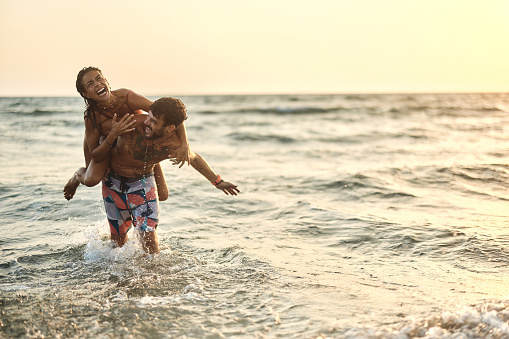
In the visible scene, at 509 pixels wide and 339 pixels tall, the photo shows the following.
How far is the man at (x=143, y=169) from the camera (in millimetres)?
4508

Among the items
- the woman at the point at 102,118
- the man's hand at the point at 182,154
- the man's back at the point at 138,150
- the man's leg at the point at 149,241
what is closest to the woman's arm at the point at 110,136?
the woman at the point at 102,118

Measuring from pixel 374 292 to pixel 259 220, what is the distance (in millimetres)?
3213

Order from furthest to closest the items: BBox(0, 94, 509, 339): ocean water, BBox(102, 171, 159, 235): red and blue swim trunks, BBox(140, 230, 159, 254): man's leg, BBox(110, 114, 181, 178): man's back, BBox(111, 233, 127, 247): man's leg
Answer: BBox(111, 233, 127, 247): man's leg
BBox(140, 230, 159, 254): man's leg
BBox(102, 171, 159, 235): red and blue swim trunks
BBox(110, 114, 181, 178): man's back
BBox(0, 94, 509, 339): ocean water

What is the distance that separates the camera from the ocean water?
12.9 ft

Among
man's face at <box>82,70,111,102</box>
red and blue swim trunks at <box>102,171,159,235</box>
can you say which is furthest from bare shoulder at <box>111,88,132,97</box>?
red and blue swim trunks at <box>102,171,159,235</box>

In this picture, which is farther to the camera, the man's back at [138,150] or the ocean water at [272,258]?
the man's back at [138,150]

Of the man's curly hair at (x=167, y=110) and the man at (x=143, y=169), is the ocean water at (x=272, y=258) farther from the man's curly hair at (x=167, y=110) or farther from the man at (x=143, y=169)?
the man's curly hair at (x=167, y=110)

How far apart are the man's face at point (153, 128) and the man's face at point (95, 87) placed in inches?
17.5

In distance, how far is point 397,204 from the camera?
853cm

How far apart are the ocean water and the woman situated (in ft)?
3.71

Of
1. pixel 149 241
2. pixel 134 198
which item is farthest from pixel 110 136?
pixel 149 241

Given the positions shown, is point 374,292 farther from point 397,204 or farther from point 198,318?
point 397,204

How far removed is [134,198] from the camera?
5160 millimetres

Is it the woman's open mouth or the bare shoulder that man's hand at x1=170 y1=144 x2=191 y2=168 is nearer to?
the bare shoulder
